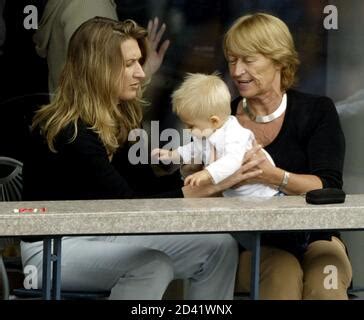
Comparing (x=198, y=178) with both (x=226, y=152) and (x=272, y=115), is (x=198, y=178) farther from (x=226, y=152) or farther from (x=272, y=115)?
(x=272, y=115)

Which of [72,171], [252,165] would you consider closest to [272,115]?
[252,165]

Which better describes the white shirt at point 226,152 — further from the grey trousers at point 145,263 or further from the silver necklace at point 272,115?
the grey trousers at point 145,263

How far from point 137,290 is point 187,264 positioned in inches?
11.0

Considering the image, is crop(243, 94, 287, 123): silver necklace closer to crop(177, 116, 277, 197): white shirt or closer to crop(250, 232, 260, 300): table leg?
crop(177, 116, 277, 197): white shirt

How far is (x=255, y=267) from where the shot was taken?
552cm

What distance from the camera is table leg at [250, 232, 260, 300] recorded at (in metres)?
5.49

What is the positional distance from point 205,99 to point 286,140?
0.44 meters

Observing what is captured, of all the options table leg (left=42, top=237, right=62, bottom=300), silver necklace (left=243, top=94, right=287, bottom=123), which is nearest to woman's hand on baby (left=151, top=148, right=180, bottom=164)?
silver necklace (left=243, top=94, right=287, bottom=123)

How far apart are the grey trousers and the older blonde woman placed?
252 millimetres

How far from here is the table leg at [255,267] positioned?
549cm

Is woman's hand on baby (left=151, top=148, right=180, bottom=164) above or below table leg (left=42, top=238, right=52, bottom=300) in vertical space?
above

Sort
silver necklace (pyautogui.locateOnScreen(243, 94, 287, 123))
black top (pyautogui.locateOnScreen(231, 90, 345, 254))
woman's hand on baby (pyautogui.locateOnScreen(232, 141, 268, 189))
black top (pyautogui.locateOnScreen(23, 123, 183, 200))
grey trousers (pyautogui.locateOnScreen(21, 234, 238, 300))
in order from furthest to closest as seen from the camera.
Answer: silver necklace (pyautogui.locateOnScreen(243, 94, 287, 123)) → black top (pyautogui.locateOnScreen(231, 90, 345, 254)) → woman's hand on baby (pyautogui.locateOnScreen(232, 141, 268, 189)) → black top (pyautogui.locateOnScreen(23, 123, 183, 200)) → grey trousers (pyautogui.locateOnScreen(21, 234, 238, 300))

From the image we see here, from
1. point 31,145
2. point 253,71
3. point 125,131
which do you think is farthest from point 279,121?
point 31,145

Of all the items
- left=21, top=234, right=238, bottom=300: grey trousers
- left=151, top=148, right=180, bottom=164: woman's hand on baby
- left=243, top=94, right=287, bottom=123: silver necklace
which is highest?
left=243, top=94, right=287, bottom=123: silver necklace
